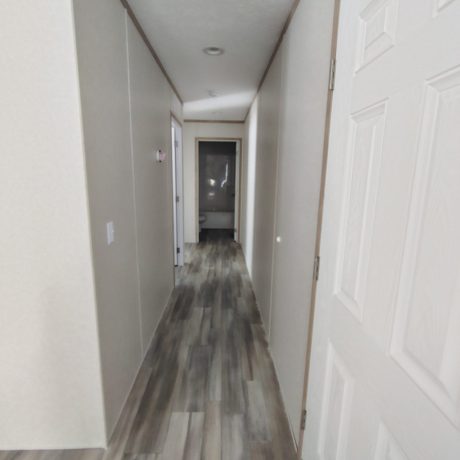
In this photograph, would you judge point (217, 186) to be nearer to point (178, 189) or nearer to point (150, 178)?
point (178, 189)

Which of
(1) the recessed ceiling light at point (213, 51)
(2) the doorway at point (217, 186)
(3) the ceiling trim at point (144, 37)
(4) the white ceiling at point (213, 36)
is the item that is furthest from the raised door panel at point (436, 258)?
(2) the doorway at point (217, 186)

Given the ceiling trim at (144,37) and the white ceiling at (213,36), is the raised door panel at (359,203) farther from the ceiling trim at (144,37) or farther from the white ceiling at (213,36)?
the ceiling trim at (144,37)

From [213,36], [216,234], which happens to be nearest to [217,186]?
[216,234]

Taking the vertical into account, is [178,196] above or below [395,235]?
below

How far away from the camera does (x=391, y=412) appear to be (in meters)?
0.69

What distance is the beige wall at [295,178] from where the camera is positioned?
4.21ft

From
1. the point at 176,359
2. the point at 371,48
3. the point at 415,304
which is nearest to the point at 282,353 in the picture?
the point at 176,359

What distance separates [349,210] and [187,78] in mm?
2724

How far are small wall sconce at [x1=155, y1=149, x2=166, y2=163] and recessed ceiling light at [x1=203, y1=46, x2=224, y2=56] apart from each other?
916 millimetres

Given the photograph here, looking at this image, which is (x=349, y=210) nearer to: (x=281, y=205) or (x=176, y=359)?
(x=281, y=205)

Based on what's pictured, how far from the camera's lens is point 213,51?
2.35 meters

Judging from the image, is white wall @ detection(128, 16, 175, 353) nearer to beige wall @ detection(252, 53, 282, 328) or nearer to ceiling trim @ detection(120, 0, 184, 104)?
ceiling trim @ detection(120, 0, 184, 104)

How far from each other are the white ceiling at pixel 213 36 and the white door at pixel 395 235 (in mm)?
1053

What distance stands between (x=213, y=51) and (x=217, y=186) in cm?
489
